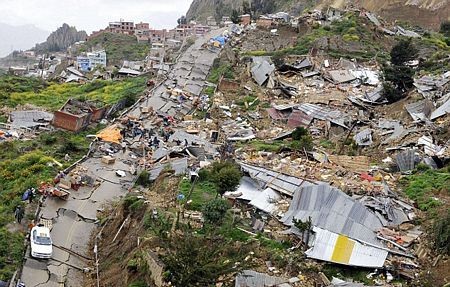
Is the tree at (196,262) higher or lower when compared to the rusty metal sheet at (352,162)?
lower

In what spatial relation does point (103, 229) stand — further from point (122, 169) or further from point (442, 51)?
point (442, 51)

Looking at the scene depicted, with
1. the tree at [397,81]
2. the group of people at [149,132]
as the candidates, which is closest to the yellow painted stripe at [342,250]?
the group of people at [149,132]

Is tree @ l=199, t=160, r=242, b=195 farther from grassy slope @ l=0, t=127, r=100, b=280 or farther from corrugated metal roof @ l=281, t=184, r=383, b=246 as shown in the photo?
grassy slope @ l=0, t=127, r=100, b=280

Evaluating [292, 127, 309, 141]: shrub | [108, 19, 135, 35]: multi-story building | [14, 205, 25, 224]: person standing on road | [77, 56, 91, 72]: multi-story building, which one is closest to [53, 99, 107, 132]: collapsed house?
[14, 205, 25, 224]: person standing on road

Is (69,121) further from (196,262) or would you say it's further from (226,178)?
(196,262)

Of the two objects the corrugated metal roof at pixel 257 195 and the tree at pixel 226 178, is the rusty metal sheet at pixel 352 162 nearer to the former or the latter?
the corrugated metal roof at pixel 257 195

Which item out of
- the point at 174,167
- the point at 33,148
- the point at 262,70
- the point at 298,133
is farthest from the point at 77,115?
the point at 298,133
